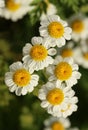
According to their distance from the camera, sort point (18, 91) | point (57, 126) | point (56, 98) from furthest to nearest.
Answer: point (57, 126) < point (56, 98) < point (18, 91)

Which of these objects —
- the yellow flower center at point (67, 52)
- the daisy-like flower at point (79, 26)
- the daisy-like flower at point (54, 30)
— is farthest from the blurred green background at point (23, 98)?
the daisy-like flower at point (54, 30)

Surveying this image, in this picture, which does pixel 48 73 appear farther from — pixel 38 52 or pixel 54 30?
pixel 54 30

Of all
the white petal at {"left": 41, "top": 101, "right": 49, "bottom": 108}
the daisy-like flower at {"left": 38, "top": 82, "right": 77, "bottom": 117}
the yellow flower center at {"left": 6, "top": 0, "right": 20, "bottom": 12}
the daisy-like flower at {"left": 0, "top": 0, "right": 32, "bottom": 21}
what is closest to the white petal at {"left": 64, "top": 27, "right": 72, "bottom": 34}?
the daisy-like flower at {"left": 38, "top": 82, "right": 77, "bottom": 117}

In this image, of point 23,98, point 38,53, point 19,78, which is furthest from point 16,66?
point 23,98

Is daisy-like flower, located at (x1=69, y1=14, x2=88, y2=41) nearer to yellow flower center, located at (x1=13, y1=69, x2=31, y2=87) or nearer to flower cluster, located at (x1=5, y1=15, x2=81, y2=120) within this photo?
flower cluster, located at (x1=5, y1=15, x2=81, y2=120)

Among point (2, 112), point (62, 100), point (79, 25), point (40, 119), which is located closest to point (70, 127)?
point (40, 119)

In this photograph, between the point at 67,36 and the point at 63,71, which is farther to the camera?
the point at 67,36
